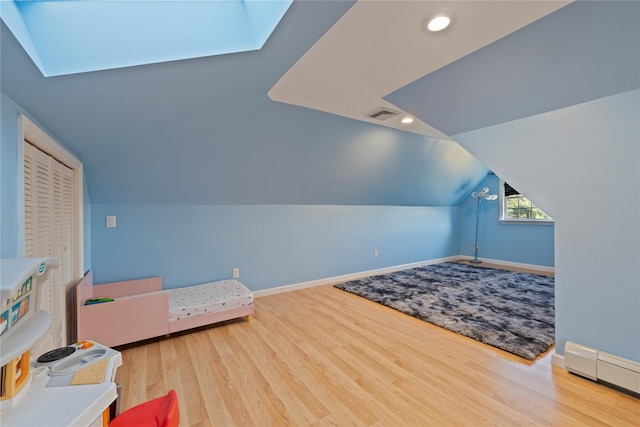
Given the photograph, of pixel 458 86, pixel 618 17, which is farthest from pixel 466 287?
pixel 618 17

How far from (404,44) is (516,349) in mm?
2501

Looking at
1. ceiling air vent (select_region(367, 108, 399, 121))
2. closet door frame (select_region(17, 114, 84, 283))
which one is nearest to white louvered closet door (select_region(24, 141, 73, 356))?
closet door frame (select_region(17, 114, 84, 283))

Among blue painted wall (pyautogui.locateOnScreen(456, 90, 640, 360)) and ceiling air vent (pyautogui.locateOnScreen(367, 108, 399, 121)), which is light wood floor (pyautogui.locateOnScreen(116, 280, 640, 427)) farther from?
ceiling air vent (pyautogui.locateOnScreen(367, 108, 399, 121))

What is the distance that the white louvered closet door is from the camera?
143 cm

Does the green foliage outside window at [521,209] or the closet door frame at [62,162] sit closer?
the closet door frame at [62,162]

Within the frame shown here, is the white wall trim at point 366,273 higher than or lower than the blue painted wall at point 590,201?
lower

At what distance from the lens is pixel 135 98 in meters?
1.68

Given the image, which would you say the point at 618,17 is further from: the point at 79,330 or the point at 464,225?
the point at 464,225

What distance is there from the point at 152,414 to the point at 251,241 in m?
2.67

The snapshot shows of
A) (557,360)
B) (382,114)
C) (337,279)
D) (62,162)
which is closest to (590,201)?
(557,360)

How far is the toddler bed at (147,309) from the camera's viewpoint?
221 cm

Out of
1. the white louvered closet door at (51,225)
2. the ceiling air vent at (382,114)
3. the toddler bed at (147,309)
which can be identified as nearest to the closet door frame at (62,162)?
the white louvered closet door at (51,225)

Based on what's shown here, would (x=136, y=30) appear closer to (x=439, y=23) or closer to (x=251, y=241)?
(x=439, y=23)

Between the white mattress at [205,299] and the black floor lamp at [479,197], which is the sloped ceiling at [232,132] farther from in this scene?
the black floor lamp at [479,197]
